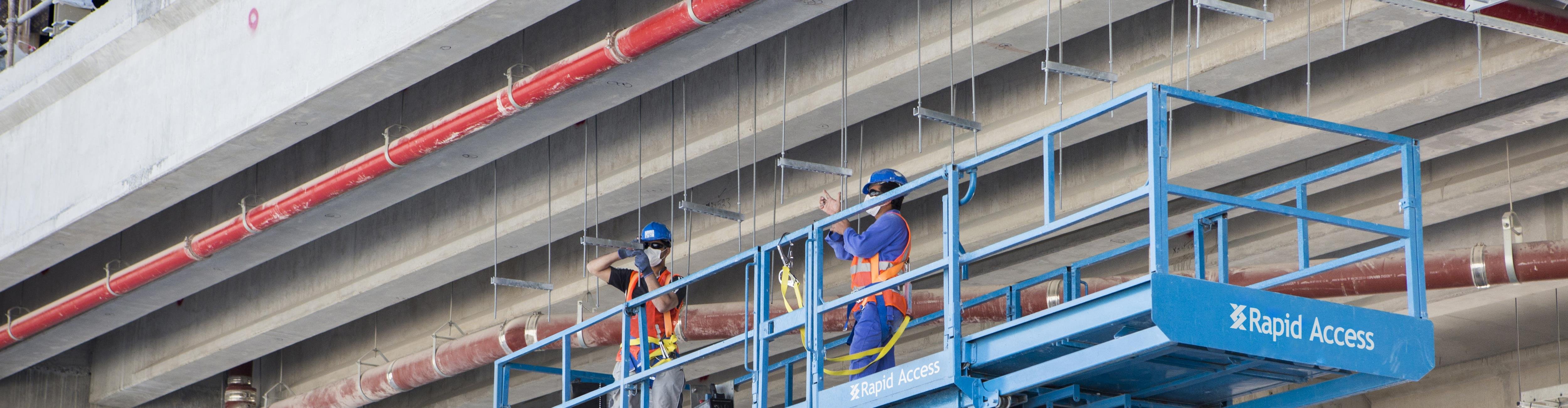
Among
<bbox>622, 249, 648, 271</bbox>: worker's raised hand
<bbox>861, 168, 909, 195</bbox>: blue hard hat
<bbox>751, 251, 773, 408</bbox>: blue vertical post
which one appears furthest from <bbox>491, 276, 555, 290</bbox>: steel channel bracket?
<bbox>861, 168, 909, 195</bbox>: blue hard hat

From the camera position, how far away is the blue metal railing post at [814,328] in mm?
9844

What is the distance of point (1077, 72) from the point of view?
10.5 m

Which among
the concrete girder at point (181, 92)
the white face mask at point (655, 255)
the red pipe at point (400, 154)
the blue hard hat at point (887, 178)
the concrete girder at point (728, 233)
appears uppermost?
the concrete girder at point (181, 92)

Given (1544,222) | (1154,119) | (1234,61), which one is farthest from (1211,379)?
(1544,222)

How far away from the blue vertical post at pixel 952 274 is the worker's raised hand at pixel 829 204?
0.98m

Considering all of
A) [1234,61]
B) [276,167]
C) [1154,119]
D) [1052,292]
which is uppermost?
[276,167]

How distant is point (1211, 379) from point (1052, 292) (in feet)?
16.9

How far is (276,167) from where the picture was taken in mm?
18266

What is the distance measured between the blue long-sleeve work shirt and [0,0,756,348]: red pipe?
261 centimetres

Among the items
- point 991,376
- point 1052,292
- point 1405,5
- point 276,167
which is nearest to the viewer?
point 991,376

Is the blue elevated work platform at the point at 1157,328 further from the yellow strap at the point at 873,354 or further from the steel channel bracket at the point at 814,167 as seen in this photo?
the steel channel bracket at the point at 814,167

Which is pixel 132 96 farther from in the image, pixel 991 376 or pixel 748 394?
pixel 991 376

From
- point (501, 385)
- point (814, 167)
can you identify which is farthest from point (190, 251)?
point (814, 167)

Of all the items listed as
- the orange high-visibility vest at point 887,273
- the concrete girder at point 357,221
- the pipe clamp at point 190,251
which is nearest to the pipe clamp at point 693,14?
the concrete girder at point 357,221
